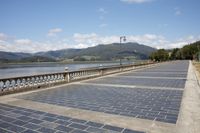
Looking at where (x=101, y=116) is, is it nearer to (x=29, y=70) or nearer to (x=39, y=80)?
(x=39, y=80)

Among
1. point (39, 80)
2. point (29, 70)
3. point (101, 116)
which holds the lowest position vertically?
point (29, 70)

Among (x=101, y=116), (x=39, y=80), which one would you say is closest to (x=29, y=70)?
(x=39, y=80)

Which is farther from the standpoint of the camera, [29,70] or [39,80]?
[29,70]

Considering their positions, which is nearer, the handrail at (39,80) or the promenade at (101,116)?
the promenade at (101,116)

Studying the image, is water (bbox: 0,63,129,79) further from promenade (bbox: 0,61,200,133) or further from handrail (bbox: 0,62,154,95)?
promenade (bbox: 0,61,200,133)

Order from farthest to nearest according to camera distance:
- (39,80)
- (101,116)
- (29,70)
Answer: (29,70), (39,80), (101,116)

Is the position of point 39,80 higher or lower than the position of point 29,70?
higher

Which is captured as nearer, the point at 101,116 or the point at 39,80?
the point at 101,116

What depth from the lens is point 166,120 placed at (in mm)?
5875

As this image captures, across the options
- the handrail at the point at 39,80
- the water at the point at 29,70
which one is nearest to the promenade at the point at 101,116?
the handrail at the point at 39,80

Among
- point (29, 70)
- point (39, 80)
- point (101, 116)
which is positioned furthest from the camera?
point (29, 70)

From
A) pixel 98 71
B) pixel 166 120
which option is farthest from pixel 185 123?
pixel 98 71

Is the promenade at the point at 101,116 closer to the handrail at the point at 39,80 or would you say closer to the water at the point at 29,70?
the handrail at the point at 39,80

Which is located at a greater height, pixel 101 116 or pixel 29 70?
pixel 101 116
